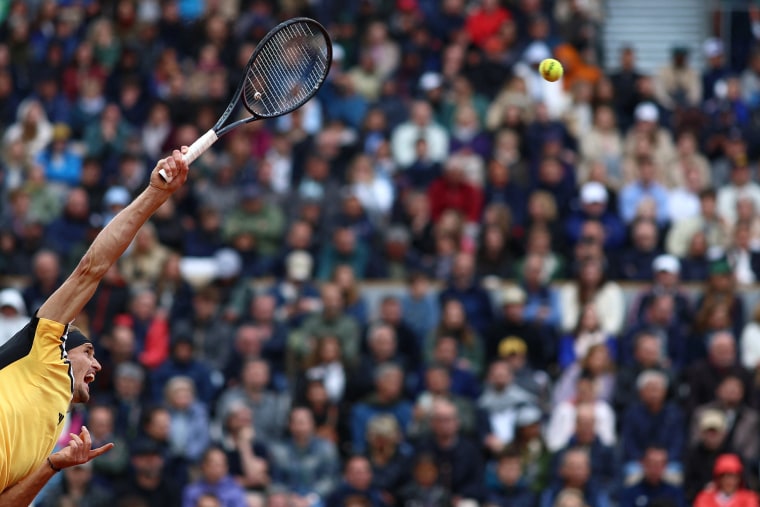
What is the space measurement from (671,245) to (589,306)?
1718 millimetres

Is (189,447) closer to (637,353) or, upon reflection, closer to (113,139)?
(637,353)

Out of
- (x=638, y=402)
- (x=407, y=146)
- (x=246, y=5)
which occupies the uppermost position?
(x=246, y=5)

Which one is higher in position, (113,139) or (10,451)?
(10,451)

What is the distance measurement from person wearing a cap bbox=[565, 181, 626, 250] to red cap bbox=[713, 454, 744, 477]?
3.58 metres

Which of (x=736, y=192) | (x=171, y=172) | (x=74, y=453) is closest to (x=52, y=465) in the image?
(x=74, y=453)

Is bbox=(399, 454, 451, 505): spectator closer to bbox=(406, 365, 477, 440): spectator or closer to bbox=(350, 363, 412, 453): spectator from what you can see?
bbox=(406, 365, 477, 440): spectator

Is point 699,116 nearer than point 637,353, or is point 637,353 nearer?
point 637,353

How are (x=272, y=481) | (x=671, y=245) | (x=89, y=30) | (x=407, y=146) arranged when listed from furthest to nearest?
(x=89, y=30), (x=407, y=146), (x=671, y=245), (x=272, y=481)

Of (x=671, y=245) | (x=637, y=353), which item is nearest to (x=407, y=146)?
(x=671, y=245)

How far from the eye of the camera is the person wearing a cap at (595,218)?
50.4 feet

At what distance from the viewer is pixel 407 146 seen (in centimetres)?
1684

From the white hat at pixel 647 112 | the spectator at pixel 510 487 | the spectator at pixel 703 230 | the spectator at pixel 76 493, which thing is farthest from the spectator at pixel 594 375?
the white hat at pixel 647 112

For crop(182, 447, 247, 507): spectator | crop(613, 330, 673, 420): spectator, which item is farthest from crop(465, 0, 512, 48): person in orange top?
crop(182, 447, 247, 507): spectator

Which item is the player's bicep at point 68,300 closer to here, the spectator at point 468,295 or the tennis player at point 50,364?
the tennis player at point 50,364
